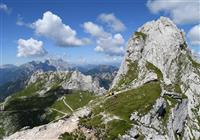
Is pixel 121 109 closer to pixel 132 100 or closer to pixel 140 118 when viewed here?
pixel 140 118

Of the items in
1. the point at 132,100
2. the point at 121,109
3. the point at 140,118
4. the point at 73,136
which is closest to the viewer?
the point at 73,136

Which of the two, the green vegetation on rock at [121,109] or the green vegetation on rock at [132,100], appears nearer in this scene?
the green vegetation on rock at [121,109]

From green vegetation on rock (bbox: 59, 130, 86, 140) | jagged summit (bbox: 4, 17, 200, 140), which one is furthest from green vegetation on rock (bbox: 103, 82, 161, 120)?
green vegetation on rock (bbox: 59, 130, 86, 140)

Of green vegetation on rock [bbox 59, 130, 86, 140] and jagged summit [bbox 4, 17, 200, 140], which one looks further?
jagged summit [bbox 4, 17, 200, 140]

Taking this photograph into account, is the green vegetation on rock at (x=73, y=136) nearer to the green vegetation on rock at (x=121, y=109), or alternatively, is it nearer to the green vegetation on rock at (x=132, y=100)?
the green vegetation on rock at (x=121, y=109)

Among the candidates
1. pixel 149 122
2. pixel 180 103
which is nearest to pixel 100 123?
pixel 149 122

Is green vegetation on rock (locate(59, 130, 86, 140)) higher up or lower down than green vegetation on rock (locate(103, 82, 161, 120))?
lower down

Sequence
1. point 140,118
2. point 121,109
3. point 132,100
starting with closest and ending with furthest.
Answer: point 140,118, point 121,109, point 132,100

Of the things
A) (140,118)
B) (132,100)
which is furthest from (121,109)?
(132,100)

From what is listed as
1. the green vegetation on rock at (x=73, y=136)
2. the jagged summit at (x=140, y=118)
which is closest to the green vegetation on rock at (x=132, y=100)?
the jagged summit at (x=140, y=118)

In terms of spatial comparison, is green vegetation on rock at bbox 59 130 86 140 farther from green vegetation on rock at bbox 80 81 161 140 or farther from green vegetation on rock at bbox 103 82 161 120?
green vegetation on rock at bbox 103 82 161 120

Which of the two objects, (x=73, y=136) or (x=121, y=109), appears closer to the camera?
(x=73, y=136)

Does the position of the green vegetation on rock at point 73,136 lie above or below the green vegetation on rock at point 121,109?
below

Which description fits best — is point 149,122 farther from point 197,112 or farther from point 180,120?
point 197,112
